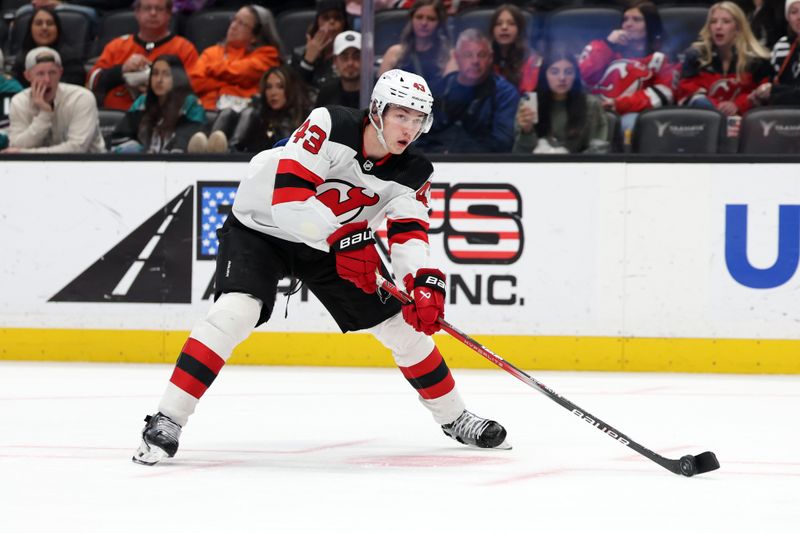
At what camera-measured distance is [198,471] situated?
3.15m

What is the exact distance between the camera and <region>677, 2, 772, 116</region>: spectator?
6.45m

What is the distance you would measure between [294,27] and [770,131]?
112 inches

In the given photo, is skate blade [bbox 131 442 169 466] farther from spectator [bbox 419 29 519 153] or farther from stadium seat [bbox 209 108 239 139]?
stadium seat [bbox 209 108 239 139]

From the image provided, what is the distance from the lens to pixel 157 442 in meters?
3.20

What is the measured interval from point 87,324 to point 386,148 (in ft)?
10.1

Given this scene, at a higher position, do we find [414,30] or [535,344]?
[414,30]

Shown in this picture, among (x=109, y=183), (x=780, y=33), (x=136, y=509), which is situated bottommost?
(x=136, y=509)

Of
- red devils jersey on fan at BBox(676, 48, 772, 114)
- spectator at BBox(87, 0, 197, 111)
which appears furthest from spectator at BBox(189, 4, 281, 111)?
red devils jersey on fan at BBox(676, 48, 772, 114)

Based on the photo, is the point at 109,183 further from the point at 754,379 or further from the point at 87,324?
the point at 754,379

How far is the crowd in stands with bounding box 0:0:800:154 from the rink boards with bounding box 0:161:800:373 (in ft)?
0.95

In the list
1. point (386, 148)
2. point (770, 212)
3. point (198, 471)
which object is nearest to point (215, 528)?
point (198, 471)

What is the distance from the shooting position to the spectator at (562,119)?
616 centimetres

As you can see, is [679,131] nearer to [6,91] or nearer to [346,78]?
Answer: [346,78]

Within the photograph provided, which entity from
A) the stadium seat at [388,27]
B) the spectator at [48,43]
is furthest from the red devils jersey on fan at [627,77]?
the spectator at [48,43]
